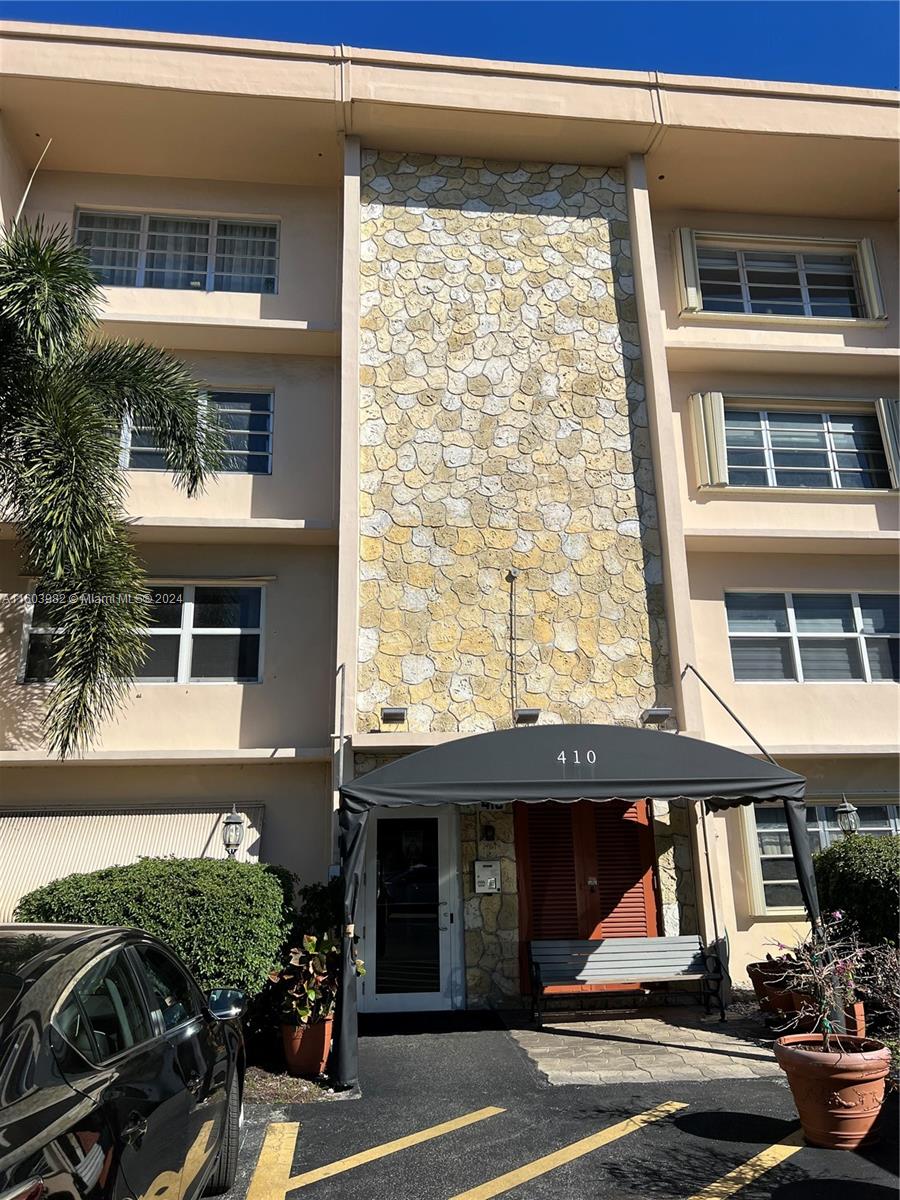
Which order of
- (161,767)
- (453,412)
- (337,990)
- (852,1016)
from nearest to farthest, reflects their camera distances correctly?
(852,1016) < (337,990) < (161,767) < (453,412)

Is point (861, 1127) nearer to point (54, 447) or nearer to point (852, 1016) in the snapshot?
point (852, 1016)

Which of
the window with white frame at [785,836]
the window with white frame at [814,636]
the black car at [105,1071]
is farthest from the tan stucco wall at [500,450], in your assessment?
the black car at [105,1071]

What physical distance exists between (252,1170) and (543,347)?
10834 mm

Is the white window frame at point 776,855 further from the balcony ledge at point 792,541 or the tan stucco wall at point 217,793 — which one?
the tan stucco wall at point 217,793

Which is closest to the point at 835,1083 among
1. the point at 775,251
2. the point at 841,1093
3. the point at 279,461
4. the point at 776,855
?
the point at 841,1093

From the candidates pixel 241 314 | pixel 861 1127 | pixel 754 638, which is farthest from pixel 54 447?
pixel 754 638

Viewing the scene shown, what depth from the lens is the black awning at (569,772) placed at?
8.51 metres

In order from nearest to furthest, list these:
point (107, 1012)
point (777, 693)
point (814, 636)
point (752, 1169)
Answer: point (107, 1012) → point (752, 1169) → point (777, 693) → point (814, 636)

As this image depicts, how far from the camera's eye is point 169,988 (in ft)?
15.0

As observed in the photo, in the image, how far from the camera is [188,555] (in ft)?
40.1

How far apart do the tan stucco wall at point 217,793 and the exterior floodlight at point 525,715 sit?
9.12 ft

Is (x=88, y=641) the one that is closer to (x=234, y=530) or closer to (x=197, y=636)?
(x=197, y=636)

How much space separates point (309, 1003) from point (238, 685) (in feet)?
15.9

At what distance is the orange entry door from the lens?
10.7m
